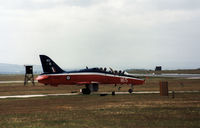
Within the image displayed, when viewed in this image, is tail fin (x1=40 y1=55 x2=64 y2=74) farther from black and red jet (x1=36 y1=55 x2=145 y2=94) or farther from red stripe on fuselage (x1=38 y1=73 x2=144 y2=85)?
red stripe on fuselage (x1=38 y1=73 x2=144 y2=85)

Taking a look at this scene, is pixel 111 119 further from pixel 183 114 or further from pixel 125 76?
pixel 125 76

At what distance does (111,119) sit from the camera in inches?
696

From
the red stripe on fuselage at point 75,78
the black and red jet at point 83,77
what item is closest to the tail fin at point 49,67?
the black and red jet at point 83,77

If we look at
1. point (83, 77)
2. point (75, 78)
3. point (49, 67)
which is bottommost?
point (75, 78)

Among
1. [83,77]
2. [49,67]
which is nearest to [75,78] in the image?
[83,77]

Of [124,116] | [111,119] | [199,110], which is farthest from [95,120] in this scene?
[199,110]

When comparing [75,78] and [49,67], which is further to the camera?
[49,67]

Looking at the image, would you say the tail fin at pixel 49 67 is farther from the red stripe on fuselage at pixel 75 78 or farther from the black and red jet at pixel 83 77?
the red stripe on fuselage at pixel 75 78

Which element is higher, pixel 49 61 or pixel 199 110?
pixel 49 61

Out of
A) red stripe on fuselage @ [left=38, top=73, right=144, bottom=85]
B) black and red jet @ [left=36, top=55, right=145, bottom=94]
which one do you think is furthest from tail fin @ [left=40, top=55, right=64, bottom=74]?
red stripe on fuselage @ [left=38, top=73, right=144, bottom=85]

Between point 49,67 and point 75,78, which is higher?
point 49,67

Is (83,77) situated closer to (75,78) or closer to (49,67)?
(75,78)

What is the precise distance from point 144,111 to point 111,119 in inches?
151

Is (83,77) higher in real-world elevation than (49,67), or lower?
lower
